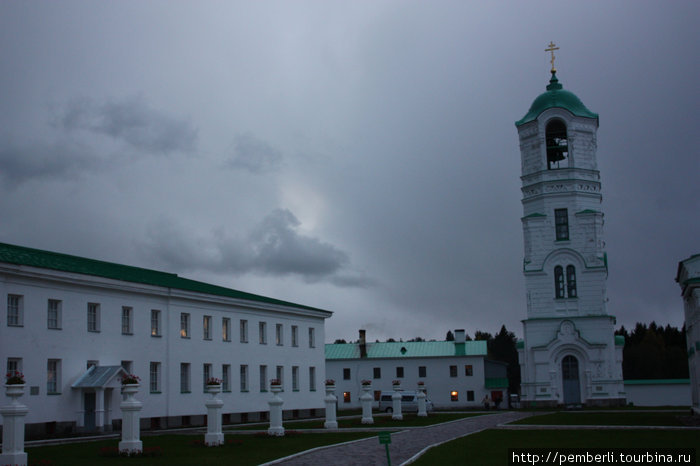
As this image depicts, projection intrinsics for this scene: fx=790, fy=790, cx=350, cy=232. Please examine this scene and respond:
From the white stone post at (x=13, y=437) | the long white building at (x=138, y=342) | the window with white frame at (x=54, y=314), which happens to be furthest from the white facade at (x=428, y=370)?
the white stone post at (x=13, y=437)


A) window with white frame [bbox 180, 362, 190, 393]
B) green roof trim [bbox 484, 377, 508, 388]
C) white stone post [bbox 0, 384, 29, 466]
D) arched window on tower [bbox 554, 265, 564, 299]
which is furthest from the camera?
green roof trim [bbox 484, 377, 508, 388]

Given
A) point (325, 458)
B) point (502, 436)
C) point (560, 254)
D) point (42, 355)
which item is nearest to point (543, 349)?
point (560, 254)

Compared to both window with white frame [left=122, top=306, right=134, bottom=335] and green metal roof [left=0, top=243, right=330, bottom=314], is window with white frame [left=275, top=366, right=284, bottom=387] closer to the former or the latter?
green metal roof [left=0, top=243, right=330, bottom=314]

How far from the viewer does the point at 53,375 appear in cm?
3453

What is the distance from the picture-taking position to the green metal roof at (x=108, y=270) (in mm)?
34781

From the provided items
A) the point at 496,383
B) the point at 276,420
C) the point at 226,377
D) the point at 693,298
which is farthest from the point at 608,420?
the point at 496,383

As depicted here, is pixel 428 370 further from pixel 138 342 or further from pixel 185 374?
pixel 138 342

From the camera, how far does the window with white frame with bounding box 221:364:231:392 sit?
46.7 m

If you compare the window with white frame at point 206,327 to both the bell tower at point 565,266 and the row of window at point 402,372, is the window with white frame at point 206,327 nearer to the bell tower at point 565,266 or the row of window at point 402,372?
the bell tower at point 565,266

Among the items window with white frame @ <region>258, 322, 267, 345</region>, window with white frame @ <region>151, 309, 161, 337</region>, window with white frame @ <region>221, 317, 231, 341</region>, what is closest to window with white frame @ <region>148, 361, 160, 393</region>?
window with white frame @ <region>151, 309, 161, 337</region>

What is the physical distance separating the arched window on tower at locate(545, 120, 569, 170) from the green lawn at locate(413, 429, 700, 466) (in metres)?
37.1

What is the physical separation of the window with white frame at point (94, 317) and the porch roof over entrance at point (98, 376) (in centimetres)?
191

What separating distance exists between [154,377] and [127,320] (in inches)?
142

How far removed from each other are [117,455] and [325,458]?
6010 millimetres
